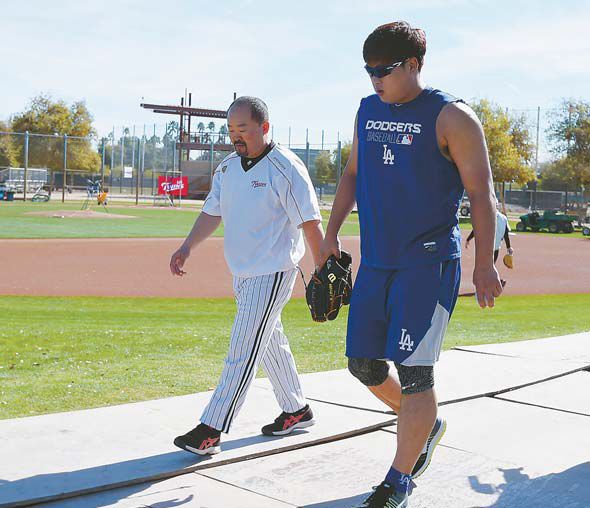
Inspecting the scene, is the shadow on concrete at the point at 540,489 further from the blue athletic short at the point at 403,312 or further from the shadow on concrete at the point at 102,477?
the shadow on concrete at the point at 102,477

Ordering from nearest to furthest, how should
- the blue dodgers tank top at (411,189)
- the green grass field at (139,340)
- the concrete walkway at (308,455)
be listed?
the blue dodgers tank top at (411,189) < the concrete walkway at (308,455) < the green grass field at (139,340)

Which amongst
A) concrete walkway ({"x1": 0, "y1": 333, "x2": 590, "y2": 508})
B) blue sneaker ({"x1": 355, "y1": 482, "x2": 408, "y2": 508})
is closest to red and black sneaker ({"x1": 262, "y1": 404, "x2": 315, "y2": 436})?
concrete walkway ({"x1": 0, "y1": 333, "x2": 590, "y2": 508})

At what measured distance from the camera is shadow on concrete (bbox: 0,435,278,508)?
4.32 m

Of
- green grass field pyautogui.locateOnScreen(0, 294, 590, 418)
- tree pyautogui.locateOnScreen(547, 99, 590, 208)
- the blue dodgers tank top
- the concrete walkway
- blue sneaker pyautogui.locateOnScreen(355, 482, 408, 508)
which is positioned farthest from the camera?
tree pyautogui.locateOnScreen(547, 99, 590, 208)

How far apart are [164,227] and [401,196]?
34.8 meters

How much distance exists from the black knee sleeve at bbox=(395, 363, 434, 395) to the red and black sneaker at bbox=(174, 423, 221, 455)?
1194 mm

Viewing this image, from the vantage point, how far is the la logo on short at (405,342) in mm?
4270

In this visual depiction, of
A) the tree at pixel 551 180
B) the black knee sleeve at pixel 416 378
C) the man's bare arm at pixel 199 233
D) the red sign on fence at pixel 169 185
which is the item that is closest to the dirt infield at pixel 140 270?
the man's bare arm at pixel 199 233

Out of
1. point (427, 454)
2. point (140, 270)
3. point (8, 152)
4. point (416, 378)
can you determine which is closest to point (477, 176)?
point (416, 378)

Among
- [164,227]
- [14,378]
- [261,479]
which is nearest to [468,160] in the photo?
[261,479]

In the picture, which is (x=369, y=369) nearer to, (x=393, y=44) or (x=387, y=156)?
(x=387, y=156)

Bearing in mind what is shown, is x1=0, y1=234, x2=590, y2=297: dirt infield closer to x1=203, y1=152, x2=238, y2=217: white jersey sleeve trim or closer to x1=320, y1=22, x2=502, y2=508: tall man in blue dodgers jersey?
x1=203, y1=152, x2=238, y2=217: white jersey sleeve trim

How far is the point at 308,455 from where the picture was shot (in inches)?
206

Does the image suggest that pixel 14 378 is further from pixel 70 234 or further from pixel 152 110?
pixel 152 110
